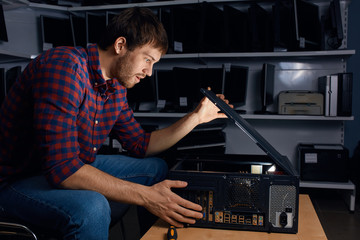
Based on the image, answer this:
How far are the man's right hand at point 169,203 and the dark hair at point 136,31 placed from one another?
550mm

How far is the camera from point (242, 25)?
8.19ft

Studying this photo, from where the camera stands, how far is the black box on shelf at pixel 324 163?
8.00 feet

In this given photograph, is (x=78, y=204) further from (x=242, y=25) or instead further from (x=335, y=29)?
(x=335, y=29)

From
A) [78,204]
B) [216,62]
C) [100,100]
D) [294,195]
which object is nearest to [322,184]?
[216,62]

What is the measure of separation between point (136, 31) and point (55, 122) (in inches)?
18.6

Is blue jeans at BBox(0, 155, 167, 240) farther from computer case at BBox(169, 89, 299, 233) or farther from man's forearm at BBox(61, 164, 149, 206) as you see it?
computer case at BBox(169, 89, 299, 233)

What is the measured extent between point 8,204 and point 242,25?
6.85 feet

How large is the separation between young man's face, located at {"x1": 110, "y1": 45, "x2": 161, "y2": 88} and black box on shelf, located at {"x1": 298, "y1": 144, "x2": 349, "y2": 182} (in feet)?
5.66

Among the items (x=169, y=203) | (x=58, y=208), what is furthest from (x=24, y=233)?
(x=169, y=203)

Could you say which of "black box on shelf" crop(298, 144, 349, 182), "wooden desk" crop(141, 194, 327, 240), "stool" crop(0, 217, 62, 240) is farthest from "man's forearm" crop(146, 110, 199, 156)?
"black box on shelf" crop(298, 144, 349, 182)

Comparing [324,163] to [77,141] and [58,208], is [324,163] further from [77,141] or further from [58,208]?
[58,208]

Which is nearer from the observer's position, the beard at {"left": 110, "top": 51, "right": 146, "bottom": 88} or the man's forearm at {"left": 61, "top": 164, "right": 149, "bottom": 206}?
the man's forearm at {"left": 61, "top": 164, "right": 149, "bottom": 206}

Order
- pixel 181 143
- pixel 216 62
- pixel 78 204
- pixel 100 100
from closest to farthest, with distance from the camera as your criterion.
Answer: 1. pixel 78 204
2. pixel 100 100
3. pixel 181 143
4. pixel 216 62

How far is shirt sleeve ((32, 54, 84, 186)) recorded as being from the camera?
93 centimetres
